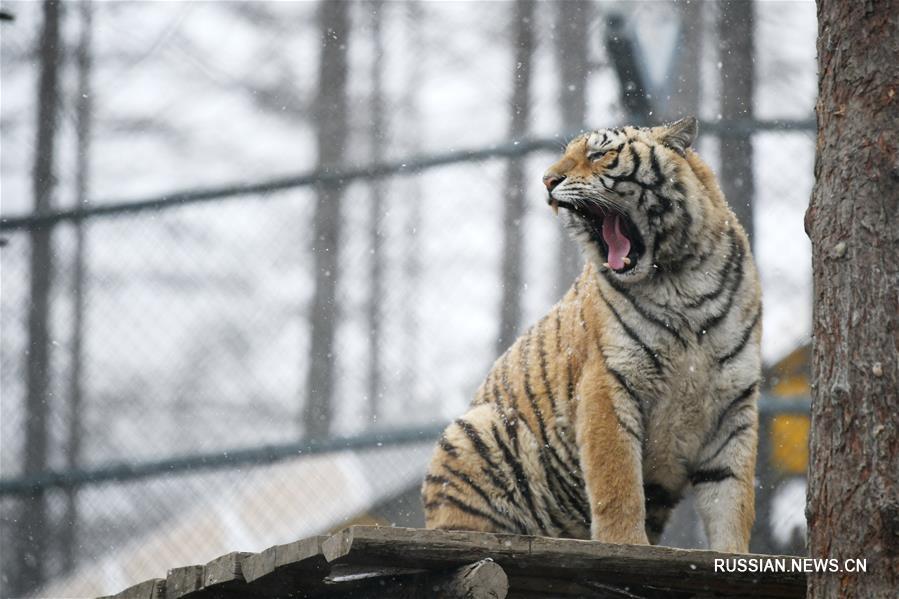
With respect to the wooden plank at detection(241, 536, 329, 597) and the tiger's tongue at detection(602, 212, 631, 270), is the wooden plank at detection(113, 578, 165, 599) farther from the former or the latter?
the tiger's tongue at detection(602, 212, 631, 270)

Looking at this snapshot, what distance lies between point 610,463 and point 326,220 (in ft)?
8.24

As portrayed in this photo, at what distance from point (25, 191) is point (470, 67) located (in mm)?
2105

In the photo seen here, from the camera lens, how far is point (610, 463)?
123 inches

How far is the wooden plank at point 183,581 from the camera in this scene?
2.68 metres

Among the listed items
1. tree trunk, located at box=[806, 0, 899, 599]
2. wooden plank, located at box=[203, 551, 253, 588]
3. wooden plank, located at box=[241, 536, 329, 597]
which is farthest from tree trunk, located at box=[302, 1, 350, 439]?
tree trunk, located at box=[806, 0, 899, 599]

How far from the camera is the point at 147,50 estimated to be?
6.13 meters

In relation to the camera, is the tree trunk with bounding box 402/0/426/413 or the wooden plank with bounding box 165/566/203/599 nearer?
the wooden plank with bounding box 165/566/203/599

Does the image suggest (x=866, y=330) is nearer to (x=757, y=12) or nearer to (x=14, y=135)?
(x=757, y=12)

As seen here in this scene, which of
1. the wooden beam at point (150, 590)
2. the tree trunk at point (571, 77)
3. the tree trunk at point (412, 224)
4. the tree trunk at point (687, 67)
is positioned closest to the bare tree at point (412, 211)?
the tree trunk at point (412, 224)

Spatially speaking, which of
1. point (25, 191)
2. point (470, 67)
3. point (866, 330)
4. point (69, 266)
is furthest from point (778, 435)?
point (25, 191)

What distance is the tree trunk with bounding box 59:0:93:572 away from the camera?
5.41 meters

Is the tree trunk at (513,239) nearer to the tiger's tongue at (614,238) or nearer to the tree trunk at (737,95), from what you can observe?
the tree trunk at (737,95)

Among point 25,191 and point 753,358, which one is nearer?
point 753,358

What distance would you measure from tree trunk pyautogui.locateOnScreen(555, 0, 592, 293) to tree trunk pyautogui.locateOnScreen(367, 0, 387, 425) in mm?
741
